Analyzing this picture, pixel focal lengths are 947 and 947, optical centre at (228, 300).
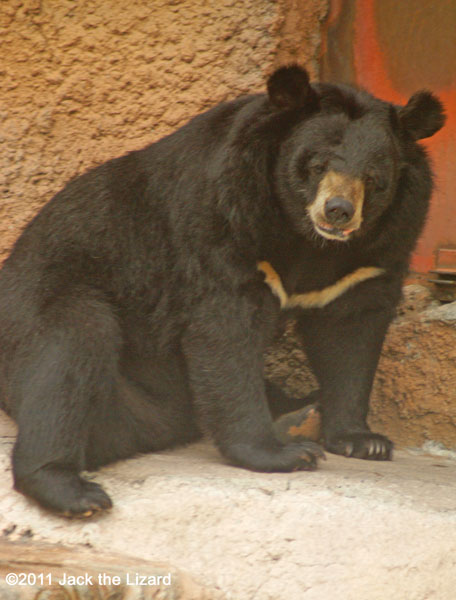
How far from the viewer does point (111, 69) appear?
16.1ft

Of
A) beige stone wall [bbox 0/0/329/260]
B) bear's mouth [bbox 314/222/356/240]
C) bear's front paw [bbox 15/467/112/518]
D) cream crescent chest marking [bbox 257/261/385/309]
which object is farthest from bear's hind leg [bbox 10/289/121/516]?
beige stone wall [bbox 0/0/329/260]

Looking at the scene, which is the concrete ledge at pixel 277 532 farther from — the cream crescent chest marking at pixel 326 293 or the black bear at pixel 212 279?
the cream crescent chest marking at pixel 326 293

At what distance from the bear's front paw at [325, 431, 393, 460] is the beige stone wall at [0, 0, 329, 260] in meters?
1.85

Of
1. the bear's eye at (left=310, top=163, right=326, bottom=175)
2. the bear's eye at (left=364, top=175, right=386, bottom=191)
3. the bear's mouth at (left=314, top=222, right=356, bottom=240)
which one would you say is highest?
the bear's eye at (left=310, top=163, right=326, bottom=175)

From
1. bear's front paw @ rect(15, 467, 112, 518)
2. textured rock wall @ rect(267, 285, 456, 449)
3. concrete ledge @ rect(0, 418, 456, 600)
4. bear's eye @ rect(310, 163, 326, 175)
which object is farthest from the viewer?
textured rock wall @ rect(267, 285, 456, 449)

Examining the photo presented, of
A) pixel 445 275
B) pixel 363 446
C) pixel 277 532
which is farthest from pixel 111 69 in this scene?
pixel 277 532

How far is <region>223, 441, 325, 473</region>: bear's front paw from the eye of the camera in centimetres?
364

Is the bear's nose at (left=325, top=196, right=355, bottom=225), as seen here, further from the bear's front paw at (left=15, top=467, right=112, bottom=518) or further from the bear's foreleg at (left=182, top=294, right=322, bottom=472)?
the bear's front paw at (left=15, top=467, right=112, bottom=518)

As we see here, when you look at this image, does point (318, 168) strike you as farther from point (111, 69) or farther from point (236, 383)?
point (111, 69)

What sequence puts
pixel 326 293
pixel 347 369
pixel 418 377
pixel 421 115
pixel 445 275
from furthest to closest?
1. pixel 445 275
2. pixel 418 377
3. pixel 347 369
4. pixel 326 293
5. pixel 421 115

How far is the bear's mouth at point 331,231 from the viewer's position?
360cm

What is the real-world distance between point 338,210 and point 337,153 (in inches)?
9.4

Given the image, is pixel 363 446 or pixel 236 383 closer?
pixel 236 383

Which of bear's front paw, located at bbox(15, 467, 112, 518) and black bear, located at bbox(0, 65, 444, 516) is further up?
black bear, located at bbox(0, 65, 444, 516)
